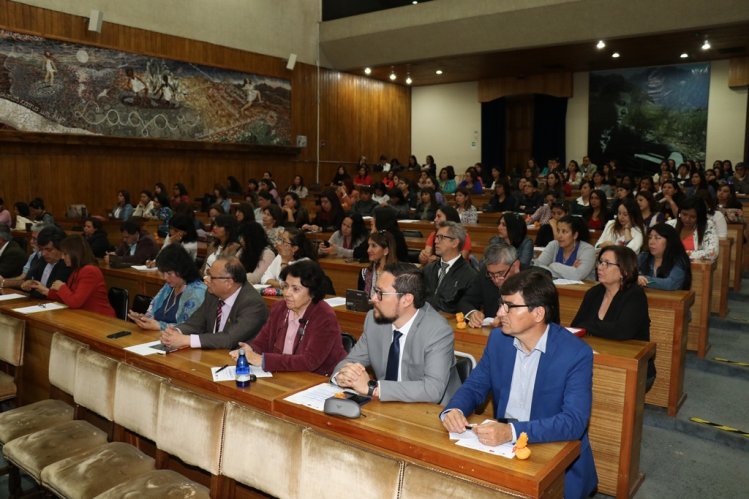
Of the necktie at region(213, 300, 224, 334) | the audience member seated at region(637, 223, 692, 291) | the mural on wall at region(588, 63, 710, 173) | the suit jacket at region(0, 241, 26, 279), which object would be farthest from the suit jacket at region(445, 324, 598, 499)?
the mural on wall at region(588, 63, 710, 173)

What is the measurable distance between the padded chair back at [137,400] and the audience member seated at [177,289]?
1088 mm

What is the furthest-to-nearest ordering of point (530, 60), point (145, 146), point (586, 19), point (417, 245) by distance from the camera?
point (530, 60)
point (145, 146)
point (586, 19)
point (417, 245)

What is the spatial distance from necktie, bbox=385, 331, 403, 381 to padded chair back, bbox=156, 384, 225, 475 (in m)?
0.81

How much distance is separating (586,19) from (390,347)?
9.27 meters

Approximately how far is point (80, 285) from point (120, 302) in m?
0.45

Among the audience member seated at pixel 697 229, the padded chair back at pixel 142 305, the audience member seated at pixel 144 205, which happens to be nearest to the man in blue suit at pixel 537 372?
the padded chair back at pixel 142 305

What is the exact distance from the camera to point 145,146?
11.7m

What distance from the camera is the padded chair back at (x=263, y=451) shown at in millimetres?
2268

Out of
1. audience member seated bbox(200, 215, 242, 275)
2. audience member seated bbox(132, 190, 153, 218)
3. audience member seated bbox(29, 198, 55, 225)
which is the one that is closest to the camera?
audience member seated bbox(200, 215, 242, 275)

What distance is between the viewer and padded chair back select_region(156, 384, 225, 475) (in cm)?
251

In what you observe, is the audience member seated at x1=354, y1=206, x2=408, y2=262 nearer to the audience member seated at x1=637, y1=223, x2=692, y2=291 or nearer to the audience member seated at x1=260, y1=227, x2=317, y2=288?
the audience member seated at x1=260, y1=227, x2=317, y2=288

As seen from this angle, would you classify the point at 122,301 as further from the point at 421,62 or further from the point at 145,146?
the point at 421,62

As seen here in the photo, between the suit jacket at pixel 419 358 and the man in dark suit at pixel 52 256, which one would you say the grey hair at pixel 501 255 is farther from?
the man in dark suit at pixel 52 256

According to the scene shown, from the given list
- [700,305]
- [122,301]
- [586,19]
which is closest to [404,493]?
[122,301]
